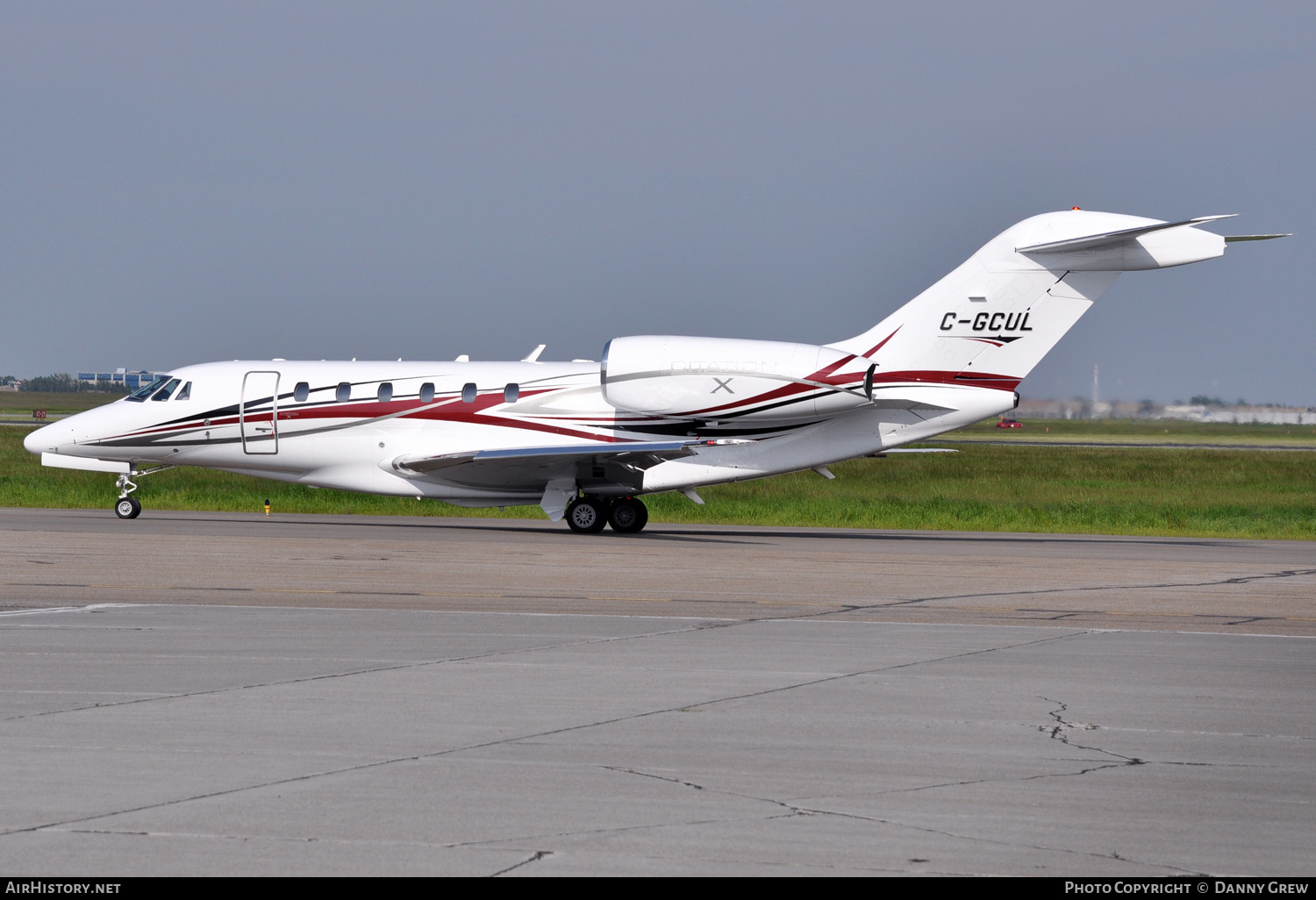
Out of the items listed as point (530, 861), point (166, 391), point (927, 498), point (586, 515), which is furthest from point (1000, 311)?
point (530, 861)

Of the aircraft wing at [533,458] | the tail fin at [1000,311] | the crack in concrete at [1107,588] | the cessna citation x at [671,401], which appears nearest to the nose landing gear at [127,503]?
the cessna citation x at [671,401]

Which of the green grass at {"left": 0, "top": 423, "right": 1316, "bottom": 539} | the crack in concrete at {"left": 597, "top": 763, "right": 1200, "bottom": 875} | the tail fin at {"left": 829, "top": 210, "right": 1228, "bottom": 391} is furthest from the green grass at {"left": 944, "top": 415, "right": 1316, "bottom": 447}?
the crack in concrete at {"left": 597, "top": 763, "right": 1200, "bottom": 875}

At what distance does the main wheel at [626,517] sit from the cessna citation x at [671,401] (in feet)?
0.13

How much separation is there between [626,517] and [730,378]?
373 cm

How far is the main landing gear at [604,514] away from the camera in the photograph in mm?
28000

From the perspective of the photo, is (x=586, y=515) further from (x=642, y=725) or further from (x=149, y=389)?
(x=642, y=725)

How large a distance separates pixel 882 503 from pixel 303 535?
17.7 metres

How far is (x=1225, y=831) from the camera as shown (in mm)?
6656

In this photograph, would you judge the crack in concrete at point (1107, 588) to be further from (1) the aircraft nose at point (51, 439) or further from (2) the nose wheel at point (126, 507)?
(1) the aircraft nose at point (51, 439)

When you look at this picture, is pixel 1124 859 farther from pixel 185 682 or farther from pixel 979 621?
pixel 979 621

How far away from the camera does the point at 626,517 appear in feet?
93.6

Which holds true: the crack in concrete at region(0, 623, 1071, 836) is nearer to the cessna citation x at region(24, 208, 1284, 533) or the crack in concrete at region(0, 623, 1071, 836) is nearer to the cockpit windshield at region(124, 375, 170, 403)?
the cessna citation x at region(24, 208, 1284, 533)

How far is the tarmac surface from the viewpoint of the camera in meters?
6.29
